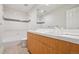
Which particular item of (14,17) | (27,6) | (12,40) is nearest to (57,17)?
(27,6)

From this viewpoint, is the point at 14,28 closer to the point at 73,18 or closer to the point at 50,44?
the point at 50,44

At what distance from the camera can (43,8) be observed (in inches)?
71.8

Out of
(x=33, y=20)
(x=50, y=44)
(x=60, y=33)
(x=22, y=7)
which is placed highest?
(x=22, y=7)

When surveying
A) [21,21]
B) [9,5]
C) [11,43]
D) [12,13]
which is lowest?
[11,43]

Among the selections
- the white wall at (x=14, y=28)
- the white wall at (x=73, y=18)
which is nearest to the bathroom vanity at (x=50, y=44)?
the white wall at (x=14, y=28)

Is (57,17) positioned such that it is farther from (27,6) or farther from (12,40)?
(12,40)

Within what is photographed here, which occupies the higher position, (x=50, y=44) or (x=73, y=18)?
(x=73, y=18)

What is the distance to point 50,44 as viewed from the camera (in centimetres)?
174

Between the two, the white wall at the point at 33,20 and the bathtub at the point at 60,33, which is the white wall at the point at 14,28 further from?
the bathtub at the point at 60,33

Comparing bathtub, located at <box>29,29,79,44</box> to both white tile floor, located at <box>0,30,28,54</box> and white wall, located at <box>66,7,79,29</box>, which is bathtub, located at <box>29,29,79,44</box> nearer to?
white wall, located at <box>66,7,79,29</box>
